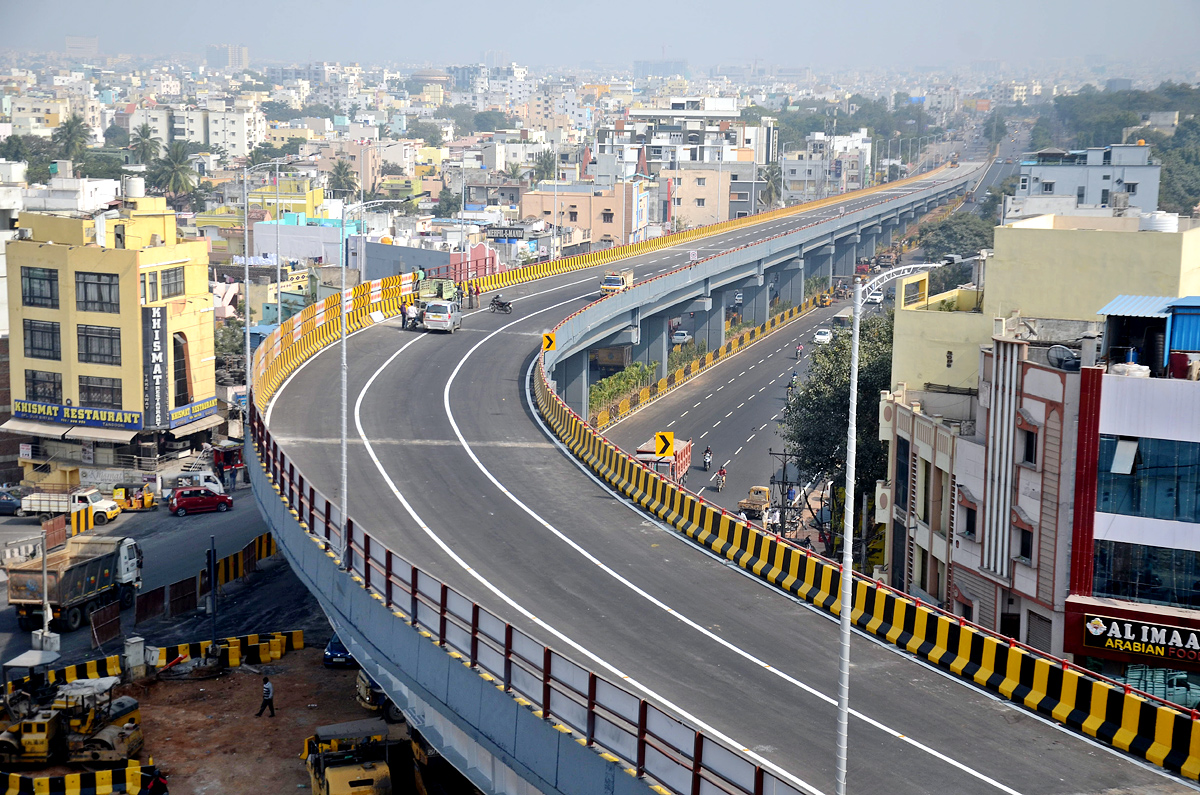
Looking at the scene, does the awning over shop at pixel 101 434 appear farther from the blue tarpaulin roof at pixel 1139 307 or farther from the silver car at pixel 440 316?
A: the blue tarpaulin roof at pixel 1139 307

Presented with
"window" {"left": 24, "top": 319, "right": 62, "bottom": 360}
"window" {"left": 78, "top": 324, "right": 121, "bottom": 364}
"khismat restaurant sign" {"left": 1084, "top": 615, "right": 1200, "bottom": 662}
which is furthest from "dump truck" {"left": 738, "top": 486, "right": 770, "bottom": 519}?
"window" {"left": 24, "top": 319, "right": 62, "bottom": 360}

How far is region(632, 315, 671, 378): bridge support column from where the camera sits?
8450 cm

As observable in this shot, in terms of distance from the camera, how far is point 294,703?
1474 inches

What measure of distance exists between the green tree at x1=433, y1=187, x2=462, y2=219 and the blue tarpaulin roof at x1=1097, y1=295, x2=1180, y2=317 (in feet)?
451

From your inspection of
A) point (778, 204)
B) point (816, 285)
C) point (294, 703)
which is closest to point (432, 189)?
point (778, 204)

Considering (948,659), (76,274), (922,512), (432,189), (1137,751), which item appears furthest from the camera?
(432,189)

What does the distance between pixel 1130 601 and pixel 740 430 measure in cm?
4577

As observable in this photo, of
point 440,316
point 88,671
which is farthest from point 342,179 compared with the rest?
point 88,671

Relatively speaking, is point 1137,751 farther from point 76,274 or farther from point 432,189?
point 432,189

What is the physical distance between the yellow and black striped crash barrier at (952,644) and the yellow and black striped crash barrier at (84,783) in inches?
570

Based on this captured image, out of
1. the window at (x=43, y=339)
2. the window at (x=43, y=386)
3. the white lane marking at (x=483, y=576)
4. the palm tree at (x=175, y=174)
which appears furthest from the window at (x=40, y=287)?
the palm tree at (x=175, y=174)

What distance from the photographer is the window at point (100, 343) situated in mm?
61406

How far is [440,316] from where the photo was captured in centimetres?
5869

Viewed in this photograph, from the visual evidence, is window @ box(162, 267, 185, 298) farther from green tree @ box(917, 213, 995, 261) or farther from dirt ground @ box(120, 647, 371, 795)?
green tree @ box(917, 213, 995, 261)
